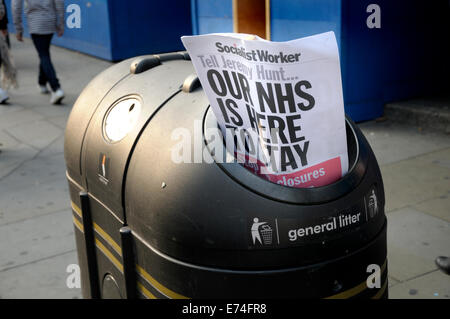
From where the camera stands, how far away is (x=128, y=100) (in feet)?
7.37

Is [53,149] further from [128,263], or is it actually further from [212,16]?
[128,263]

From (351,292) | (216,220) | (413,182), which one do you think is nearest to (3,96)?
(413,182)

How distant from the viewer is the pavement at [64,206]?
356 centimetres

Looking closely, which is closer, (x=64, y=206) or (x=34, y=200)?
(x=64, y=206)

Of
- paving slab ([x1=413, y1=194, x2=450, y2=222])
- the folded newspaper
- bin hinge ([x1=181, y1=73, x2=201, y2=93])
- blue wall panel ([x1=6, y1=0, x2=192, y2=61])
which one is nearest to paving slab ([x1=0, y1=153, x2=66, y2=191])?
paving slab ([x1=413, y1=194, x2=450, y2=222])

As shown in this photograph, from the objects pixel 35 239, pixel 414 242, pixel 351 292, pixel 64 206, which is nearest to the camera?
pixel 351 292

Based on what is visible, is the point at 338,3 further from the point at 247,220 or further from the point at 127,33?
the point at 127,33

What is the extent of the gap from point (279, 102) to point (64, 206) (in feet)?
12.0

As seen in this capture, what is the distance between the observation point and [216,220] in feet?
5.48

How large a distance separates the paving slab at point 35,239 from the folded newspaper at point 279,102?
2705mm

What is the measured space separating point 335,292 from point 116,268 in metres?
0.87

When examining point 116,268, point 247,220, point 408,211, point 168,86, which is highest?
point 168,86

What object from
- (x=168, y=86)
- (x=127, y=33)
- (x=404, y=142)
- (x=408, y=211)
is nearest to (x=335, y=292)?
(x=168, y=86)

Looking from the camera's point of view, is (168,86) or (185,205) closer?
(185,205)
